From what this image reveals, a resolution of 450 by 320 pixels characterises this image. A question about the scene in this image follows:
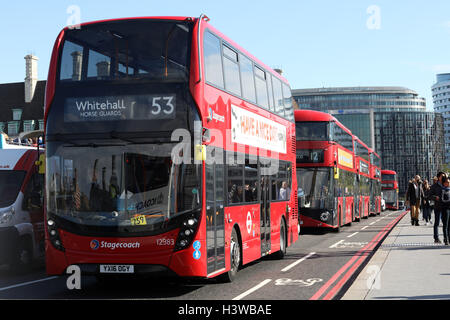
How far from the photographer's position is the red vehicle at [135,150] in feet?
31.1

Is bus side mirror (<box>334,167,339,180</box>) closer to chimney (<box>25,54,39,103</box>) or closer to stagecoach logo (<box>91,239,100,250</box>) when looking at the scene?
stagecoach logo (<box>91,239,100,250</box>)

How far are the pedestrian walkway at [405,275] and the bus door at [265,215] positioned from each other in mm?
2162

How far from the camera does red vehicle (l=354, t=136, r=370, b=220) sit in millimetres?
34031

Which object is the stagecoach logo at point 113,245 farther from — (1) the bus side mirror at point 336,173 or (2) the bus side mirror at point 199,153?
(1) the bus side mirror at point 336,173

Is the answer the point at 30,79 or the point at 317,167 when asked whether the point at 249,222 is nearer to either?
the point at 317,167

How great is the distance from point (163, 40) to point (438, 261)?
7166 millimetres

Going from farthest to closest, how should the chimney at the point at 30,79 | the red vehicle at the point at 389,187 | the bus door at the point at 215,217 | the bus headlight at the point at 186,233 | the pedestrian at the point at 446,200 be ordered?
the red vehicle at the point at 389,187
the chimney at the point at 30,79
the pedestrian at the point at 446,200
the bus door at the point at 215,217
the bus headlight at the point at 186,233

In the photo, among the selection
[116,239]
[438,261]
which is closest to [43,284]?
[116,239]

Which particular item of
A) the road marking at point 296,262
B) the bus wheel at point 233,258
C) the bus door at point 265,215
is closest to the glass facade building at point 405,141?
the road marking at point 296,262

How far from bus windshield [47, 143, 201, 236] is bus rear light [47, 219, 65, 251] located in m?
0.17

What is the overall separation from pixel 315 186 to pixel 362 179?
13.0 metres

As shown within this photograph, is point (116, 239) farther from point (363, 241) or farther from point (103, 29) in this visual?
point (363, 241)

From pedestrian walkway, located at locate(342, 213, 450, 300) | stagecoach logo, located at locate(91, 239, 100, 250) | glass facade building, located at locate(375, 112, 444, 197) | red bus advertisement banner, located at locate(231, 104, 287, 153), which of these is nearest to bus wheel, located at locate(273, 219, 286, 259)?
red bus advertisement banner, located at locate(231, 104, 287, 153)
